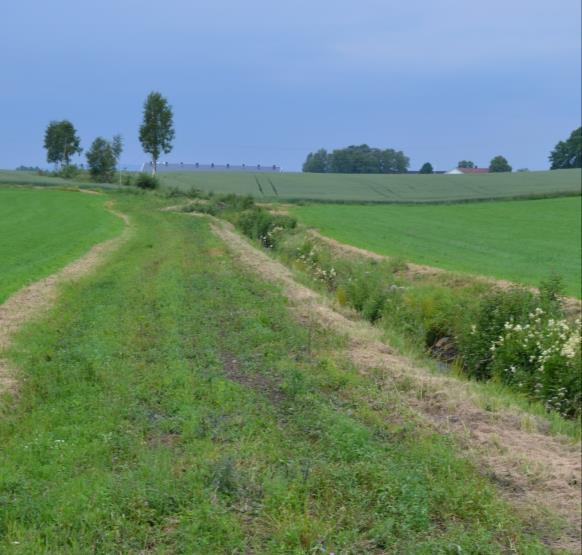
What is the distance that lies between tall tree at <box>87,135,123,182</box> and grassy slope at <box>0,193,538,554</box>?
71.5 meters

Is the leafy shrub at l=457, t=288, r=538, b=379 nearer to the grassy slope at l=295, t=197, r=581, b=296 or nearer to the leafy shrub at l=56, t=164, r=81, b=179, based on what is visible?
the grassy slope at l=295, t=197, r=581, b=296

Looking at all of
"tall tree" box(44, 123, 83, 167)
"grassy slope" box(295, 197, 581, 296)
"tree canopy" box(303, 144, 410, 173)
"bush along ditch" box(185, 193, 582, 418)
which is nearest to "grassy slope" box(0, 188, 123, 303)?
"bush along ditch" box(185, 193, 582, 418)

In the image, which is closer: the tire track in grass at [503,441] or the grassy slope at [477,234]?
the tire track in grass at [503,441]

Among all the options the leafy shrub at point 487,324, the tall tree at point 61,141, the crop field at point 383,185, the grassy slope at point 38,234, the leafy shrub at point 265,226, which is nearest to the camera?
the leafy shrub at point 487,324

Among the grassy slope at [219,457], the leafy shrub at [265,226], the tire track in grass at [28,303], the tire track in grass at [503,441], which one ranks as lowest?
the tire track in grass at [503,441]

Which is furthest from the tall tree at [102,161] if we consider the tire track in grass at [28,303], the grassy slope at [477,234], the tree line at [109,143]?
the tire track in grass at [28,303]

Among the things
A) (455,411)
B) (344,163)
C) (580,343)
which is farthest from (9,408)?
(344,163)

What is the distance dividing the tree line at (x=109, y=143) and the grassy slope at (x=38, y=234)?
1876 inches

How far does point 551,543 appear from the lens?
5.60 meters

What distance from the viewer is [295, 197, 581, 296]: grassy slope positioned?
24406 mm

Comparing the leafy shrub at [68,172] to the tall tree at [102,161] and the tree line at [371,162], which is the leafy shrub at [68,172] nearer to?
the tall tree at [102,161]

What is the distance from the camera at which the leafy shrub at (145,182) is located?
217 ft

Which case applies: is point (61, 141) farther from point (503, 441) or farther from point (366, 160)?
point (503, 441)

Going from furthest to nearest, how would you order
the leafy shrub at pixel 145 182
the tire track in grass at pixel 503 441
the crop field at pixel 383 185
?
1. the leafy shrub at pixel 145 182
2. the crop field at pixel 383 185
3. the tire track in grass at pixel 503 441
